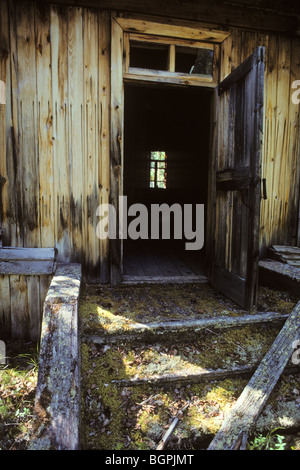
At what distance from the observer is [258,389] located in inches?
88.6

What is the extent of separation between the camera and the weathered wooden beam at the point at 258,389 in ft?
6.32

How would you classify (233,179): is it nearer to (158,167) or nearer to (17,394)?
(17,394)

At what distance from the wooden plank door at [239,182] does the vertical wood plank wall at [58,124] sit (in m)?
0.32

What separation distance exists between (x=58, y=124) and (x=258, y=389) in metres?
3.31

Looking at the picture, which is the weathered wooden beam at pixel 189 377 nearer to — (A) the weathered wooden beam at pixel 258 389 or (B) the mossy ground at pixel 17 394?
(A) the weathered wooden beam at pixel 258 389

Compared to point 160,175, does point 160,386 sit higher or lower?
lower

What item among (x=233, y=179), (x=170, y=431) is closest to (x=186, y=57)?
(x=233, y=179)

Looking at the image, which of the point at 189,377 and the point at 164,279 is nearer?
the point at 189,377

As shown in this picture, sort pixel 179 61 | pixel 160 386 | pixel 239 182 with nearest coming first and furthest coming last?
pixel 160 386, pixel 239 182, pixel 179 61

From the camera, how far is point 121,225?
380cm

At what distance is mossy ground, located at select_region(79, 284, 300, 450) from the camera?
2.02 metres

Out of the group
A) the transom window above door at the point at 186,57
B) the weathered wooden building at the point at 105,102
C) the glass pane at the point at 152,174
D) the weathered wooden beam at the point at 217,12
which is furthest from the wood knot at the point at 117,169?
the glass pane at the point at 152,174

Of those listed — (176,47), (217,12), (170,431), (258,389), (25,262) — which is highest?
(217,12)

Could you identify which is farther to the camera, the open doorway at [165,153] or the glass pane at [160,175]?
the glass pane at [160,175]
